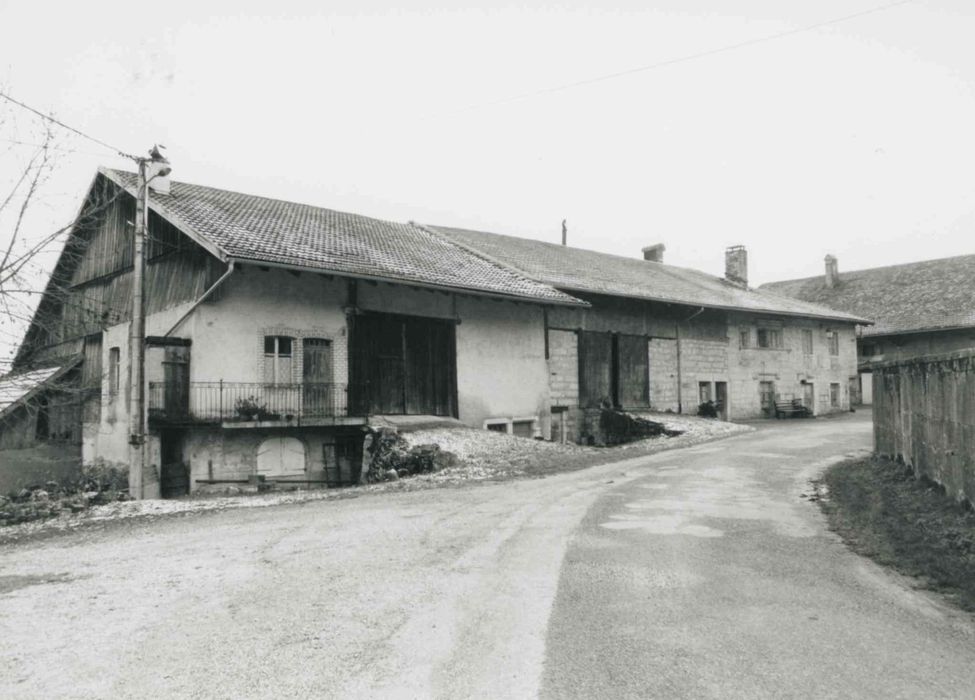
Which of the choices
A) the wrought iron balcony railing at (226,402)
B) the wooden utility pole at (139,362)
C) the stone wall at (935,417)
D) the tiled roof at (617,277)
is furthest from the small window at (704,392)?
the wooden utility pole at (139,362)

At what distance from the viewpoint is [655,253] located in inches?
1447

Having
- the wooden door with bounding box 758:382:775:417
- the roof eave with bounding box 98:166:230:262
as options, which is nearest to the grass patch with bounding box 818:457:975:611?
the roof eave with bounding box 98:166:230:262

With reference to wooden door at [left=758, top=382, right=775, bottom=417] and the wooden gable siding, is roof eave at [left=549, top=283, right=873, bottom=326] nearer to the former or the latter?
wooden door at [left=758, top=382, right=775, bottom=417]

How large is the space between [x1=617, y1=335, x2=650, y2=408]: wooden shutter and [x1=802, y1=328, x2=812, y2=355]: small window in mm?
10328

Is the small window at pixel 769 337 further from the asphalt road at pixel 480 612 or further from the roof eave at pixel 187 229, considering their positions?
the roof eave at pixel 187 229

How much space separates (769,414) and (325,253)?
20.8 meters

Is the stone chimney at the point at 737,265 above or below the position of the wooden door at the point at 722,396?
above

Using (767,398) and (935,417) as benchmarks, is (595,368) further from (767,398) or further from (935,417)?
(935,417)

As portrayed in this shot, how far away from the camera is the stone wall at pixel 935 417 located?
7.62 meters

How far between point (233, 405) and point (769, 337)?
22771 mm

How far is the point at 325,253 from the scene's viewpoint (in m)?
17.2

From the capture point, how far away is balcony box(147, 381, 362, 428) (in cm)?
1555

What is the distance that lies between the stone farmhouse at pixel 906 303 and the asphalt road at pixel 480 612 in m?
30.0

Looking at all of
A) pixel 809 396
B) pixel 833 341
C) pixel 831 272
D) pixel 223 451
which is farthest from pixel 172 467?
pixel 831 272
